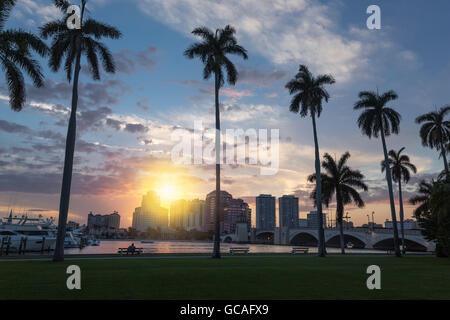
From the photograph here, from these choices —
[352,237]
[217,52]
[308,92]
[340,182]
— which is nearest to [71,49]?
[217,52]

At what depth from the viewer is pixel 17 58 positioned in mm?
21109

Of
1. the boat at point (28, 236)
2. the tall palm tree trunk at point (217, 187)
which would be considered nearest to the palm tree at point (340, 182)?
the tall palm tree trunk at point (217, 187)

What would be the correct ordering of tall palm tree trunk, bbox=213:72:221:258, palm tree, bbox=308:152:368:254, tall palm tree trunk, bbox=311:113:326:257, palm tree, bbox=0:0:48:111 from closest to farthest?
palm tree, bbox=0:0:48:111, tall palm tree trunk, bbox=213:72:221:258, tall palm tree trunk, bbox=311:113:326:257, palm tree, bbox=308:152:368:254

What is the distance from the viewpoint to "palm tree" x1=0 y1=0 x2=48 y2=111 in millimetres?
20094

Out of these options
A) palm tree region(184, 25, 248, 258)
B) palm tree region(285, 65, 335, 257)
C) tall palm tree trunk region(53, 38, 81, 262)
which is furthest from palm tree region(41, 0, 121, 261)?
palm tree region(285, 65, 335, 257)

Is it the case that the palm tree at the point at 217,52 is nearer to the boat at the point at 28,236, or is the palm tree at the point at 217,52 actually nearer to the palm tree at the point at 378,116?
the palm tree at the point at 378,116

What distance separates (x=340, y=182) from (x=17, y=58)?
145 feet

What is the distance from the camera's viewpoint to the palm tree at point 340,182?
1927 inches

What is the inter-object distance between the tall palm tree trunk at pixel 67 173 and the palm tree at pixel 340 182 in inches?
1400

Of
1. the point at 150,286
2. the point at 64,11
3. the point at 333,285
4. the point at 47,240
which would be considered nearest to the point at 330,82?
the point at 64,11

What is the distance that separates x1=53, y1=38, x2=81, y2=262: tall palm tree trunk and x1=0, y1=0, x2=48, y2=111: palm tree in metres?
4.20

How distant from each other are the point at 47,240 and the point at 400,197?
230 ft

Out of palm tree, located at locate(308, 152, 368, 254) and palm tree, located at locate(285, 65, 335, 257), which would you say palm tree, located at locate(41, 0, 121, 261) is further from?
palm tree, located at locate(308, 152, 368, 254)
